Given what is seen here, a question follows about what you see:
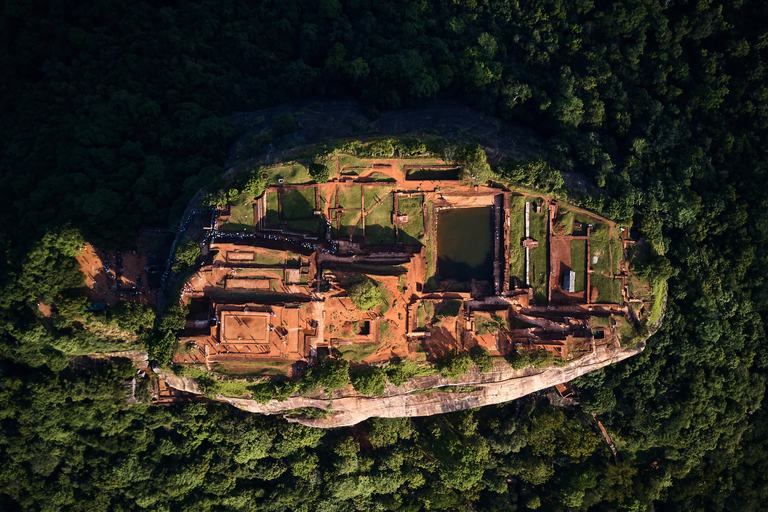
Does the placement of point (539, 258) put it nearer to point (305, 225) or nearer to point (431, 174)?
point (431, 174)

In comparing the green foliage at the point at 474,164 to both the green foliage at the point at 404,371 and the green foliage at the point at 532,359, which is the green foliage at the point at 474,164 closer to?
the green foliage at the point at 532,359

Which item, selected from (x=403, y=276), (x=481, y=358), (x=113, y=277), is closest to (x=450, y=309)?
(x=481, y=358)

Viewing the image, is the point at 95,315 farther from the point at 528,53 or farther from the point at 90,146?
the point at 528,53

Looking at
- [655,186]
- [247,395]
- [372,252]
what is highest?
[655,186]

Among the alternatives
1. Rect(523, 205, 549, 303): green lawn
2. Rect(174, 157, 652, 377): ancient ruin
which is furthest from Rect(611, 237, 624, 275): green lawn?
Rect(523, 205, 549, 303): green lawn

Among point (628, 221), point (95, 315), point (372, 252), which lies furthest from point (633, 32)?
point (95, 315)

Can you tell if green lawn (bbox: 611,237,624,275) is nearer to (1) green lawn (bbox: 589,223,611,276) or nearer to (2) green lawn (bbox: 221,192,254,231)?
(1) green lawn (bbox: 589,223,611,276)
